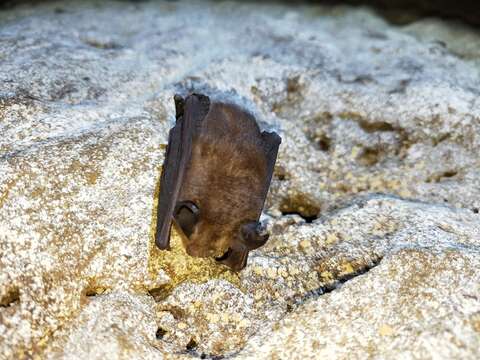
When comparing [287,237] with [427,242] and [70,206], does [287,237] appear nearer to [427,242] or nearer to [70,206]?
[427,242]

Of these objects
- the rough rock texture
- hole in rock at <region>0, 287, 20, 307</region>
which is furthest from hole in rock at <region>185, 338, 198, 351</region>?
hole in rock at <region>0, 287, 20, 307</region>

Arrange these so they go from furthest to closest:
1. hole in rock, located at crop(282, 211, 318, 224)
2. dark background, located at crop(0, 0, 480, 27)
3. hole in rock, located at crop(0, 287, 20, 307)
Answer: dark background, located at crop(0, 0, 480, 27), hole in rock, located at crop(282, 211, 318, 224), hole in rock, located at crop(0, 287, 20, 307)

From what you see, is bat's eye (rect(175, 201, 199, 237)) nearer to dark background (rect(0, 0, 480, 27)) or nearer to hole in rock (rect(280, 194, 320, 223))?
hole in rock (rect(280, 194, 320, 223))

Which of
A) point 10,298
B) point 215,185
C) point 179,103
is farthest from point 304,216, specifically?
point 10,298

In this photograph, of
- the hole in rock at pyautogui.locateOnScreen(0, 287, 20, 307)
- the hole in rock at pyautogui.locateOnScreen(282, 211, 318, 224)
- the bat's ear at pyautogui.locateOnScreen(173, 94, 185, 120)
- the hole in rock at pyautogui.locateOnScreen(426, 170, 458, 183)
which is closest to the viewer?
the hole in rock at pyautogui.locateOnScreen(0, 287, 20, 307)

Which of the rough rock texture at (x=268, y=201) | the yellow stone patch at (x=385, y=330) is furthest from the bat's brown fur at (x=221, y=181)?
the yellow stone patch at (x=385, y=330)

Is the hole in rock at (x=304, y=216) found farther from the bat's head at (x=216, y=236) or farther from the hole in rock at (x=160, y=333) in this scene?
the hole in rock at (x=160, y=333)

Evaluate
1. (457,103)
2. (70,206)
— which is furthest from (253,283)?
(457,103)
